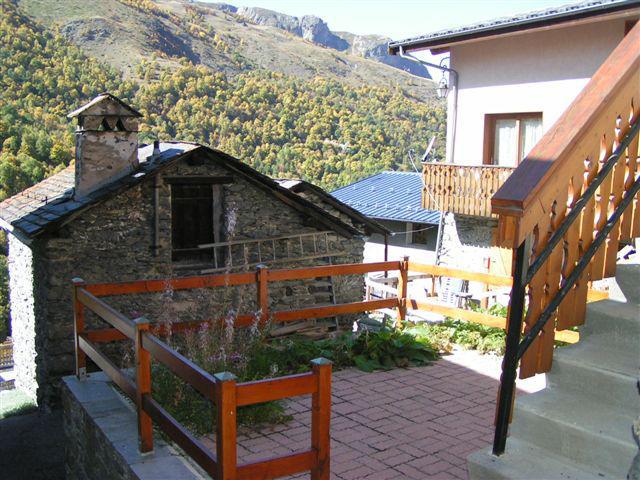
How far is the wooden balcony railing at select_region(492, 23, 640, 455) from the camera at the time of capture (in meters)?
2.46

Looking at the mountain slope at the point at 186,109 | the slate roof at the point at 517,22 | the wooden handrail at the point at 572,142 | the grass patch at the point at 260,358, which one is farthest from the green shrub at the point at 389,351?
the mountain slope at the point at 186,109

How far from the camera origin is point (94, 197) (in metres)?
9.75

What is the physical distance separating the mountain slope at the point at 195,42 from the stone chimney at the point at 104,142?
47492 millimetres

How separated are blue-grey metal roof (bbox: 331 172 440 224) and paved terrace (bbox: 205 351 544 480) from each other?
14.6 m

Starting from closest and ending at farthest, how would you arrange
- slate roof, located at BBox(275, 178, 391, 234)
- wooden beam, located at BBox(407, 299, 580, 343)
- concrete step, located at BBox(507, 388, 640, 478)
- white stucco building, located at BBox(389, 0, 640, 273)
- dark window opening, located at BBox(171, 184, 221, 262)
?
concrete step, located at BBox(507, 388, 640, 478)
wooden beam, located at BBox(407, 299, 580, 343)
dark window opening, located at BBox(171, 184, 221, 262)
white stucco building, located at BBox(389, 0, 640, 273)
slate roof, located at BBox(275, 178, 391, 234)

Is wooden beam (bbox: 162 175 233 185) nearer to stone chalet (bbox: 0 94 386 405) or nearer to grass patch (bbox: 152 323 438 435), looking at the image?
stone chalet (bbox: 0 94 386 405)

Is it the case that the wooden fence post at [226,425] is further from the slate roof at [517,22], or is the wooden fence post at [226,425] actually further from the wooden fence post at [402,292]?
the slate roof at [517,22]

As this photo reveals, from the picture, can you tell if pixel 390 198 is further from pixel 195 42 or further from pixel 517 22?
pixel 195 42

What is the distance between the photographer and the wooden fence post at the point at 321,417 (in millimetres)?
3098

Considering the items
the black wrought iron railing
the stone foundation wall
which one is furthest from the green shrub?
the black wrought iron railing

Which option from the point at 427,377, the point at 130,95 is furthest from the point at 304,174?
the point at 427,377

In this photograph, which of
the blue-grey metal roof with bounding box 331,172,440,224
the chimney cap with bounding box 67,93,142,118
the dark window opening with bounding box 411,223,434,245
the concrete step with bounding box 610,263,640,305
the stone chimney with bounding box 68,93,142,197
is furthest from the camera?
the dark window opening with bounding box 411,223,434,245

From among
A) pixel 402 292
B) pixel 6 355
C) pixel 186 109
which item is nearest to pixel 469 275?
pixel 402 292

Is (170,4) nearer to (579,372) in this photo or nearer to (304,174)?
(304,174)
